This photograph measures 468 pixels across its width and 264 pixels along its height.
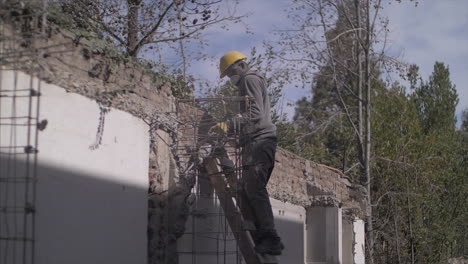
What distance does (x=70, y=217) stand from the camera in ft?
14.2

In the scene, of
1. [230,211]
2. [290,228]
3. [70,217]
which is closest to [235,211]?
[230,211]

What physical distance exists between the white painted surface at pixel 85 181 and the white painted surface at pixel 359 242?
6.91 meters

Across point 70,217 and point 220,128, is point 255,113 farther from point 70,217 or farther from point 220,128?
point 70,217

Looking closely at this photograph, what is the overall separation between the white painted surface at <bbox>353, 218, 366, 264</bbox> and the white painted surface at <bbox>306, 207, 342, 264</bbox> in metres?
1.29

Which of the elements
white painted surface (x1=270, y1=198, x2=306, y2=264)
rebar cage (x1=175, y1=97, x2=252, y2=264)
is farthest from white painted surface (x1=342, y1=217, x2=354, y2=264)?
rebar cage (x1=175, y1=97, x2=252, y2=264)

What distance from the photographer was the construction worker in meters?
5.47

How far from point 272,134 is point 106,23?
5.02 meters

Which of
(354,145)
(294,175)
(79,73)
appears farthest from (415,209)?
(79,73)

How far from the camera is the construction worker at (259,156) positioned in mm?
5473

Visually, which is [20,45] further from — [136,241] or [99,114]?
[136,241]

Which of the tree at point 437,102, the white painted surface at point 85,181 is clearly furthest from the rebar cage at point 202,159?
the tree at point 437,102

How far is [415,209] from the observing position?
13344 millimetres

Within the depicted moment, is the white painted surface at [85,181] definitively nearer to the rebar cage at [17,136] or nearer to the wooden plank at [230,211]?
the rebar cage at [17,136]

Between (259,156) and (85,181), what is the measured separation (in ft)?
6.12
